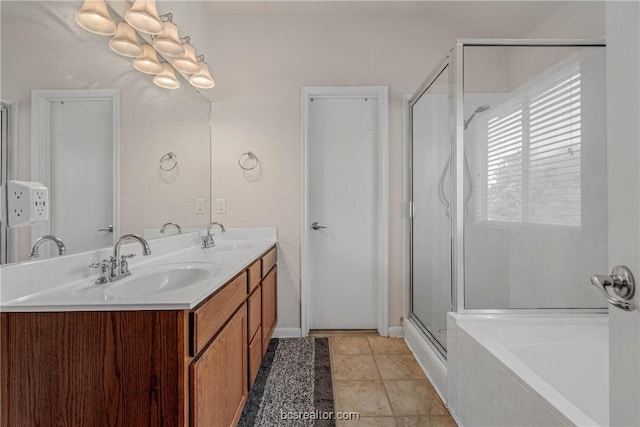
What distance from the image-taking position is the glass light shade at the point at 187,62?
6.33 ft

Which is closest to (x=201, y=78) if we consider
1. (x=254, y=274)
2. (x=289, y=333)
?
(x=254, y=274)

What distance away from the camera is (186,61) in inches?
77.6

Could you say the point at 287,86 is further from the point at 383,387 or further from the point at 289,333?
the point at 383,387

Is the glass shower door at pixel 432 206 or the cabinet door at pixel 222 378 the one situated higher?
the glass shower door at pixel 432 206

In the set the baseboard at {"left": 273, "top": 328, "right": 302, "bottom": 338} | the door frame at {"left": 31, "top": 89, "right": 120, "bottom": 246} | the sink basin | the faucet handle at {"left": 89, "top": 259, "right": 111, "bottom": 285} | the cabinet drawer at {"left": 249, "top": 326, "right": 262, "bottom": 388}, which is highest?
the door frame at {"left": 31, "top": 89, "right": 120, "bottom": 246}

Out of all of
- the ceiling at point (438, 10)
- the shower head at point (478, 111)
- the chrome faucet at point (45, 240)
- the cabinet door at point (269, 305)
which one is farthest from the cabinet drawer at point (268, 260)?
the ceiling at point (438, 10)

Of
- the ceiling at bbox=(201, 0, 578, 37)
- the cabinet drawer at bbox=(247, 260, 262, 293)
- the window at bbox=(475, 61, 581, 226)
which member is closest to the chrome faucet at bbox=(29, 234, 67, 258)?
the cabinet drawer at bbox=(247, 260, 262, 293)

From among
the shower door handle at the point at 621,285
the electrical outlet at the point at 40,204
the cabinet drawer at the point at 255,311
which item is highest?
the electrical outlet at the point at 40,204

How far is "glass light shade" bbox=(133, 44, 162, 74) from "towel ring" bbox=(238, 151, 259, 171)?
907 millimetres

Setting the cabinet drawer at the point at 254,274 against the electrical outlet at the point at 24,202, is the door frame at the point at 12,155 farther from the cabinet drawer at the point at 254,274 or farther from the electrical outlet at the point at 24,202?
the cabinet drawer at the point at 254,274

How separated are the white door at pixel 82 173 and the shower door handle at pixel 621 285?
5.01ft

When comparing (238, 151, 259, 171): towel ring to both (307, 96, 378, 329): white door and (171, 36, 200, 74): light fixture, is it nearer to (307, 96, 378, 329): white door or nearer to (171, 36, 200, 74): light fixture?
(307, 96, 378, 329): white door

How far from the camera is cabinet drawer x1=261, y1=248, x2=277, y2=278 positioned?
79.6 inches

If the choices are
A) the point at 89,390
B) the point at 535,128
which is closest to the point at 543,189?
the point at 535,128
